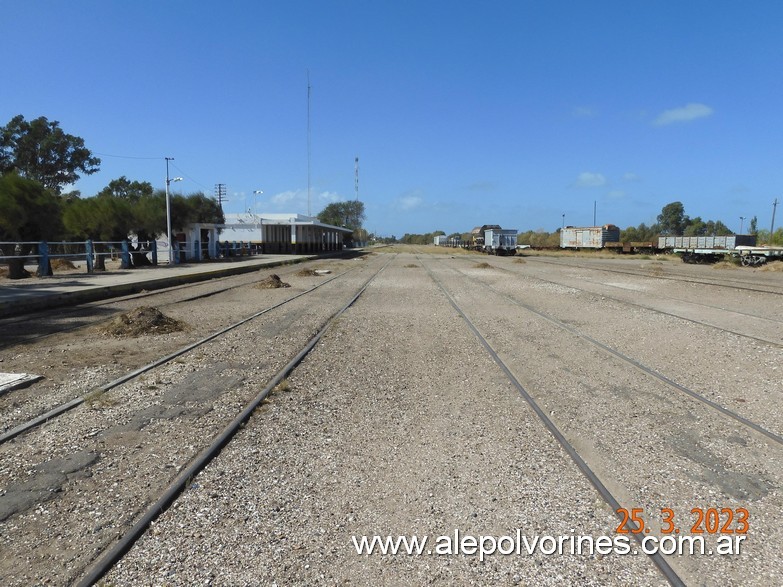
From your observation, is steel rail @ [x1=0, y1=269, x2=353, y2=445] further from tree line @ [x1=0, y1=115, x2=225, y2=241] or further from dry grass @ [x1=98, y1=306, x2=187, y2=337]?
tree line @ [x1=0, y1=115, x2=225, y2=241]

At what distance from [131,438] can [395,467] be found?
8.17ft

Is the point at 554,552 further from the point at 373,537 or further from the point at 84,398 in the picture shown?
the point at 84,398

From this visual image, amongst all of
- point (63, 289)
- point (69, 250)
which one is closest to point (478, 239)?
point (69, 250)

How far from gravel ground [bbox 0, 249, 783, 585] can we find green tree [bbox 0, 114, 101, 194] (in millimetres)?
60861

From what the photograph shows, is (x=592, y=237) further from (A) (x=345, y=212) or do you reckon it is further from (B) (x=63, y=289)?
→ (A) (x=345, y=212)

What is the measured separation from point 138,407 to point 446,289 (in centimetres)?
1523

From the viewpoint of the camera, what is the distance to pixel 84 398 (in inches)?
228

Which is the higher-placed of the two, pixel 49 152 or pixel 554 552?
pixel 49 152

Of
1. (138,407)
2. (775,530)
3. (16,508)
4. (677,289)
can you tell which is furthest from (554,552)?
(677,289)

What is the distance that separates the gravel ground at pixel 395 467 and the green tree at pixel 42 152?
200ft

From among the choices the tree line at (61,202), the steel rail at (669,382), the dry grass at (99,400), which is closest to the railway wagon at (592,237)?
the tree line at (61,202)

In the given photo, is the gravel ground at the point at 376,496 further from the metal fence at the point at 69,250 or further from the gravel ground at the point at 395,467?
the metal fence at the point at 69,250

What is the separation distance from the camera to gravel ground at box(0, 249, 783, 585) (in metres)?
2.98

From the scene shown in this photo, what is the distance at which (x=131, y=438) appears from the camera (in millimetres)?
4785
